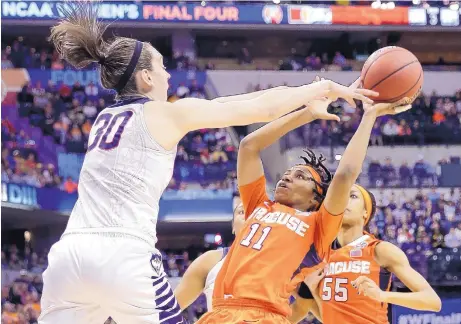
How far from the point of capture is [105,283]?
102 inches

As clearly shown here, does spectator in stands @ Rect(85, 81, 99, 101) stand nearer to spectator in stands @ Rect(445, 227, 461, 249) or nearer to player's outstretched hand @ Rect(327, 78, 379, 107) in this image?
spectator in stands @ Rect(445, 227, 461, 249)

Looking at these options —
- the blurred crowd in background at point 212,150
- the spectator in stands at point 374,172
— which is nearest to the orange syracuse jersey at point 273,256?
the blurred crowd in background at point 212,150

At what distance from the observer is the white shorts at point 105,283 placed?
2594 mm

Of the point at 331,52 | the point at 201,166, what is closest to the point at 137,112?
the point at 201,166

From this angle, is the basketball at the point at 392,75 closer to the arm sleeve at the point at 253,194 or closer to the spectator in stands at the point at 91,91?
the arm sleeve at the point at 253,194

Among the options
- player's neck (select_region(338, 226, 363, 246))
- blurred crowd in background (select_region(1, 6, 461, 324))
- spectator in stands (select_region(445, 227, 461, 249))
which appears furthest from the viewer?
spectator in stands (select_region(445, 227, 461, 249))

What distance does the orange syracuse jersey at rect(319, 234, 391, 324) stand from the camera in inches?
164

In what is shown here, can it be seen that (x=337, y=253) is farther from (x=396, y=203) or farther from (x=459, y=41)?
(x=459, y=41)

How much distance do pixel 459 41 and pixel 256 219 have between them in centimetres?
2026

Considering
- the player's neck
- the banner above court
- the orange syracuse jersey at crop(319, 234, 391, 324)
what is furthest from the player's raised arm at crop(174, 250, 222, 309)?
the banner above court

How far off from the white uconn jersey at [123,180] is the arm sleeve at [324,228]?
83 centimetres

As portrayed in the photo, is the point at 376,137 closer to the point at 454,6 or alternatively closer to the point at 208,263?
the point at 454,6

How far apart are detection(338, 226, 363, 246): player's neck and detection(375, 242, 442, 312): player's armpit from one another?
0.20 metres

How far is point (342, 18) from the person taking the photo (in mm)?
19531
